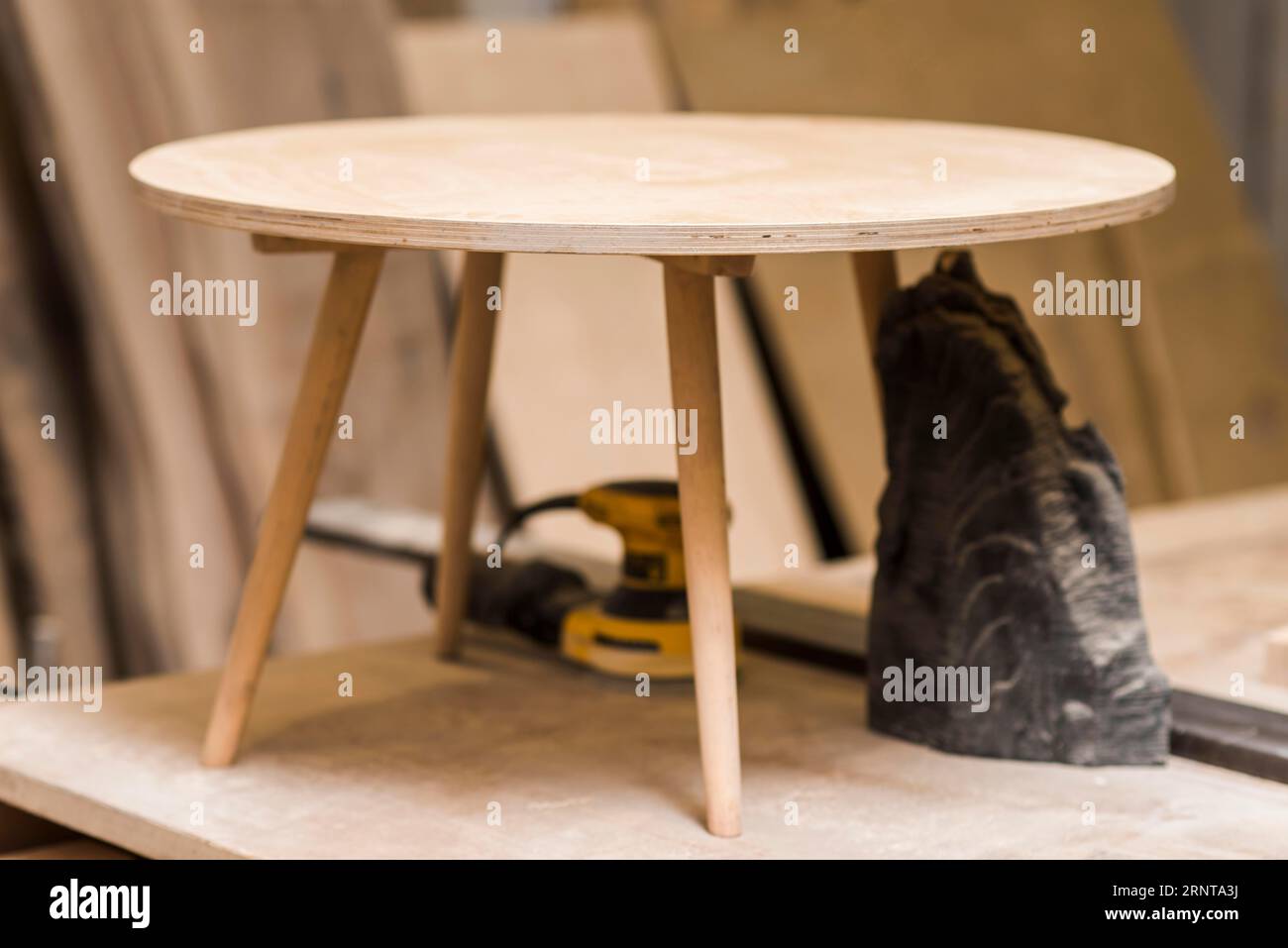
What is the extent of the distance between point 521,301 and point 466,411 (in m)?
1.46

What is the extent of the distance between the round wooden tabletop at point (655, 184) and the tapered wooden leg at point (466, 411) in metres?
0.17

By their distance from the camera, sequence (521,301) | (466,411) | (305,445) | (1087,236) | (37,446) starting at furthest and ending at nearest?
1. (1087,236)
2. (521,301)
3. (37,446)
4. (466,411)
5. (305,445)

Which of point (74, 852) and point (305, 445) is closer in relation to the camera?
point (305, 445)

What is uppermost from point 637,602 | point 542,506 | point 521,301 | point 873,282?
point 873,282

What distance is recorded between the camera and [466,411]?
88.3 inches

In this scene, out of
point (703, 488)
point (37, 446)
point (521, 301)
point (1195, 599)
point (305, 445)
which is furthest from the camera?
point (521, 301)

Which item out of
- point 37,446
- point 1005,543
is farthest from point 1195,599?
point 37,446

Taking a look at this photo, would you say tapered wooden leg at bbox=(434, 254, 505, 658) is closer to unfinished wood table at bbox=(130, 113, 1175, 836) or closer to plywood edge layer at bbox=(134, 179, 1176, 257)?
unfinished wood table at bbox=(130, 113, 1175, 836)

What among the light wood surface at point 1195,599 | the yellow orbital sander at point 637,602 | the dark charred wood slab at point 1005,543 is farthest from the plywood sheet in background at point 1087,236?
the dark charred wood slab at point 1005,543

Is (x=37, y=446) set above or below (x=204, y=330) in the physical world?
below

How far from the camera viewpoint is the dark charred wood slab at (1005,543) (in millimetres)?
1911

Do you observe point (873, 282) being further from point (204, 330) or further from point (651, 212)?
point (204, 330)

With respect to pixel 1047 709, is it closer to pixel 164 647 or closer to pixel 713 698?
pixel 713 698

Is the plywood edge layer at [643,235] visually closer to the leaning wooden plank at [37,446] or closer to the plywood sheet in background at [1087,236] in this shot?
the leaning wooden plank at [37,446]
